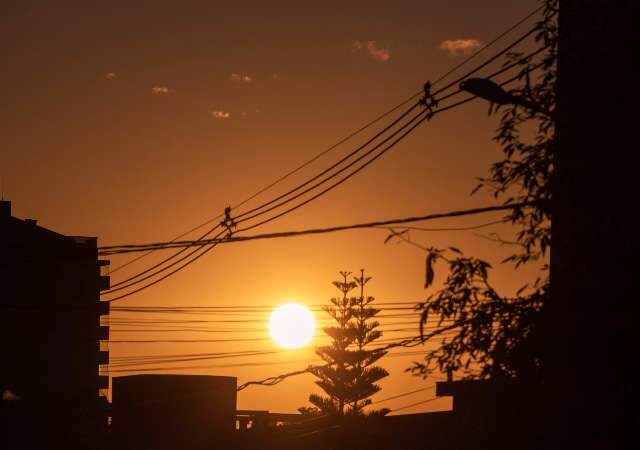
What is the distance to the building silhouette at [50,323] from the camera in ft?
118

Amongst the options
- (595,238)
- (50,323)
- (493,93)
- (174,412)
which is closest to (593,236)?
(595,238)

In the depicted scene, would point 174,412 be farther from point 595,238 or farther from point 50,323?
point 595,238

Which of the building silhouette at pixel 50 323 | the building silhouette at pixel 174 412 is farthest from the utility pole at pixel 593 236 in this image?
the building silhouette at pixel 50 323

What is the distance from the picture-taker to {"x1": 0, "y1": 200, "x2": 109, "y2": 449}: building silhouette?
118 ft

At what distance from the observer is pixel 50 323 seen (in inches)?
1518

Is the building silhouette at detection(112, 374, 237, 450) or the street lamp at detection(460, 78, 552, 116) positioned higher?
the street lamp at detection(460, 78, 552, 116)

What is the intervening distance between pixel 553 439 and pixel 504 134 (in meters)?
3.85

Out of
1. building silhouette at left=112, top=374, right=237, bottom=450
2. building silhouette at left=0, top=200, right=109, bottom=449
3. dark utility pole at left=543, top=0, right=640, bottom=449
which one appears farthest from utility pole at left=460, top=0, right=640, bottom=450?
building silhouette at left=0, top=200, right=109, bottom=449

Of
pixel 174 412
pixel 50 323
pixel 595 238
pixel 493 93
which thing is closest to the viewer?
pixel 595 238

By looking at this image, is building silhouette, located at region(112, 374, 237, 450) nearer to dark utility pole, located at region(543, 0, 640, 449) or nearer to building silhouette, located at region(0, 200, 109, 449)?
building silhouette, located at region(0, 200, 109, 449)

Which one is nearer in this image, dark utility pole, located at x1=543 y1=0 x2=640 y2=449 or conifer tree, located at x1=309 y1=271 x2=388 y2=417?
dark utility pole, located at x1=543 y1=0 x2=640 y2=449

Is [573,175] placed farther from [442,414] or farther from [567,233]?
[442,414]

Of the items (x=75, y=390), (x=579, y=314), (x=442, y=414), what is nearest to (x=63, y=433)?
(x=442, y=414)

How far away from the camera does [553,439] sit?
28.1ft
